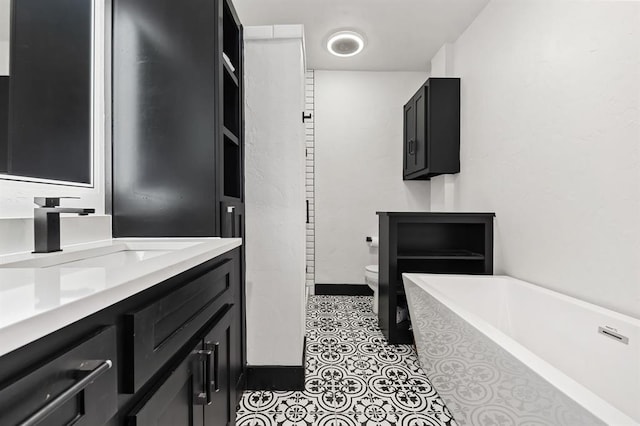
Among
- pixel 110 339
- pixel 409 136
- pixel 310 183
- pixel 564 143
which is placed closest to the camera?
pixel 110 339

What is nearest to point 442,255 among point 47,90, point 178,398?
point 178,398

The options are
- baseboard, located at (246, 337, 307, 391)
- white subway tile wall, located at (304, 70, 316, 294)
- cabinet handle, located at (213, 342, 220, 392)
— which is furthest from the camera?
white subway tile wall, located at (304, 70, 316, 294)

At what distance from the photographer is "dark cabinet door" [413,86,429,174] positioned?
3002 mm

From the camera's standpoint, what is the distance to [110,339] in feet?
1.78

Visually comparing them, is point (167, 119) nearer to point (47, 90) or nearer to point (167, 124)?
point (167, 124)

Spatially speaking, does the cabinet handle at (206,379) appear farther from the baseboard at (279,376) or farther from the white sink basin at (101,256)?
the baseboard at (279,376)

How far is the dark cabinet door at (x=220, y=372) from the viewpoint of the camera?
0.96 meters

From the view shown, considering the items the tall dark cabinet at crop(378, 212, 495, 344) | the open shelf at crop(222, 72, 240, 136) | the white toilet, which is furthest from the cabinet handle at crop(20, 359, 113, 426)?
the white toilet

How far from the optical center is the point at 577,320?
1.47m

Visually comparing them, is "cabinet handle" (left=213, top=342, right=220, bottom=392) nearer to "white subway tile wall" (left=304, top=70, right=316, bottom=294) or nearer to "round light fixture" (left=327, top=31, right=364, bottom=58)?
"white subway tile wall" (left=304, top=70, right=316, bottom=294)

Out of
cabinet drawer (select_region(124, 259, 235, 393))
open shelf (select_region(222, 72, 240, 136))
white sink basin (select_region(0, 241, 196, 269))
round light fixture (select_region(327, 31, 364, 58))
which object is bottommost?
cabinet drawer (select_region(124, 259, 235, 393))

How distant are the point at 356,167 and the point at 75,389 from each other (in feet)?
11.6

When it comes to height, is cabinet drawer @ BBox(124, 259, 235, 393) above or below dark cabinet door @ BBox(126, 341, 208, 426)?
above

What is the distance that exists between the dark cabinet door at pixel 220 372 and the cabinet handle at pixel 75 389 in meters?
0.44
